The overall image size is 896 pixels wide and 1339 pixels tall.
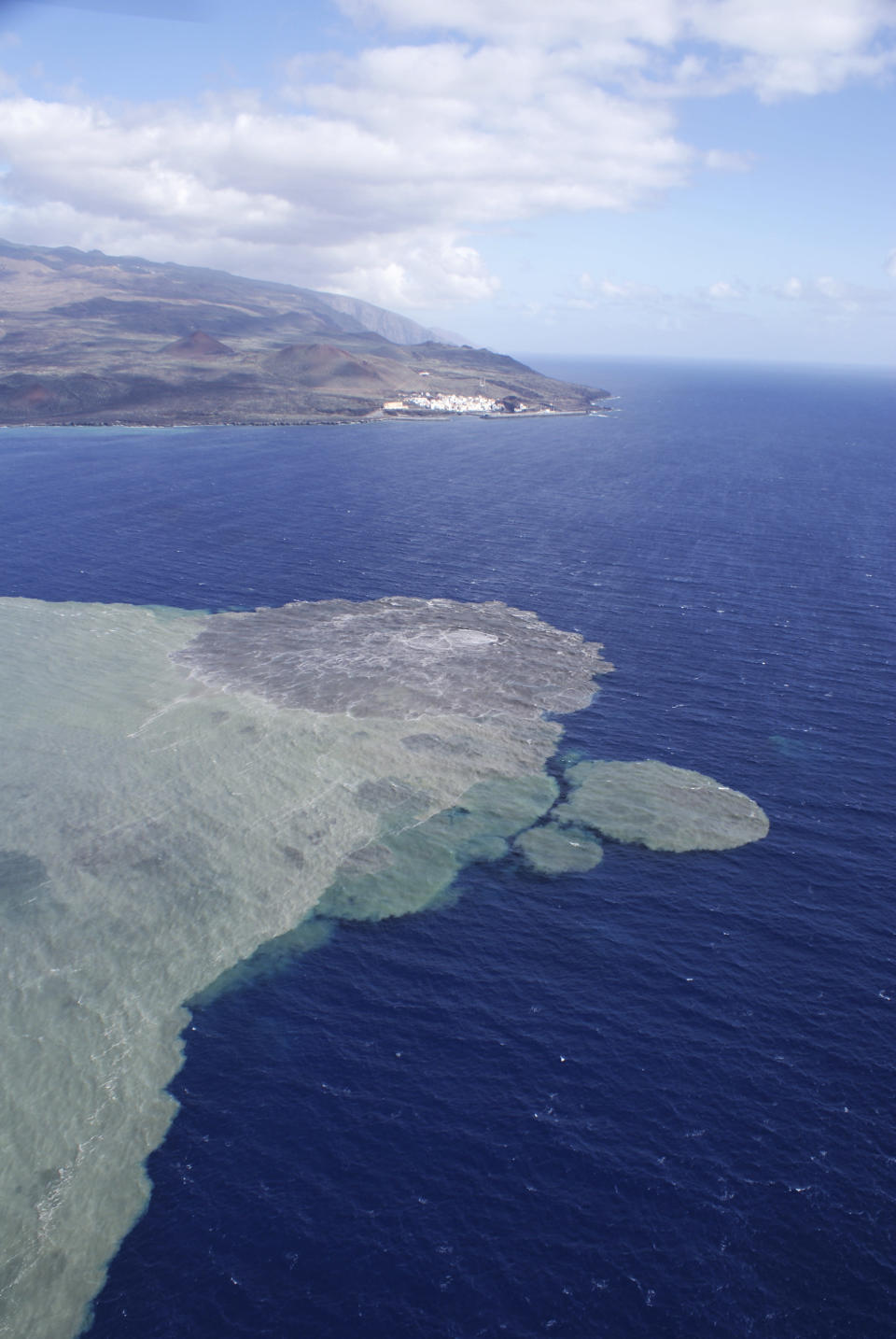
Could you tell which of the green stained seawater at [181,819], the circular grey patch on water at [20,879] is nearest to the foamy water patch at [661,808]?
the green stained seawater at [181,819]

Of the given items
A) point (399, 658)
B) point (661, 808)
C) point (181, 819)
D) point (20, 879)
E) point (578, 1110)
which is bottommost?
point (20, 879)

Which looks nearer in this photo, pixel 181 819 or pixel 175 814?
pixel 181 819

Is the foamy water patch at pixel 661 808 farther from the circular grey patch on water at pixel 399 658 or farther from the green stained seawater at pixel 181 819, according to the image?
the circular grey patch on water at pixel 399 658

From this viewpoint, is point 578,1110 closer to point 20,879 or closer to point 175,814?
point 175,814

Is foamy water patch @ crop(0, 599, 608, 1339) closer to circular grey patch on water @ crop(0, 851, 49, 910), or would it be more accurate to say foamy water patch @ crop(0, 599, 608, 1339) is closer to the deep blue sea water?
circular grey patch on water @ crop(0, 851, 49, 910)

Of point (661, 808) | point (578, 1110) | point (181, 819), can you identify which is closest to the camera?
point (578, 1110)

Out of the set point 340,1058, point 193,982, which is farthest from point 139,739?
point 340,1058

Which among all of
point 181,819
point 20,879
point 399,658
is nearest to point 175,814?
point 181,819

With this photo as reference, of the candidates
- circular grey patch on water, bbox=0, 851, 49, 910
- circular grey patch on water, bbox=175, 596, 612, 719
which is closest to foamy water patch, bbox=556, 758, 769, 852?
circular grey patch on water, bbox=175, 596, 612, 719
